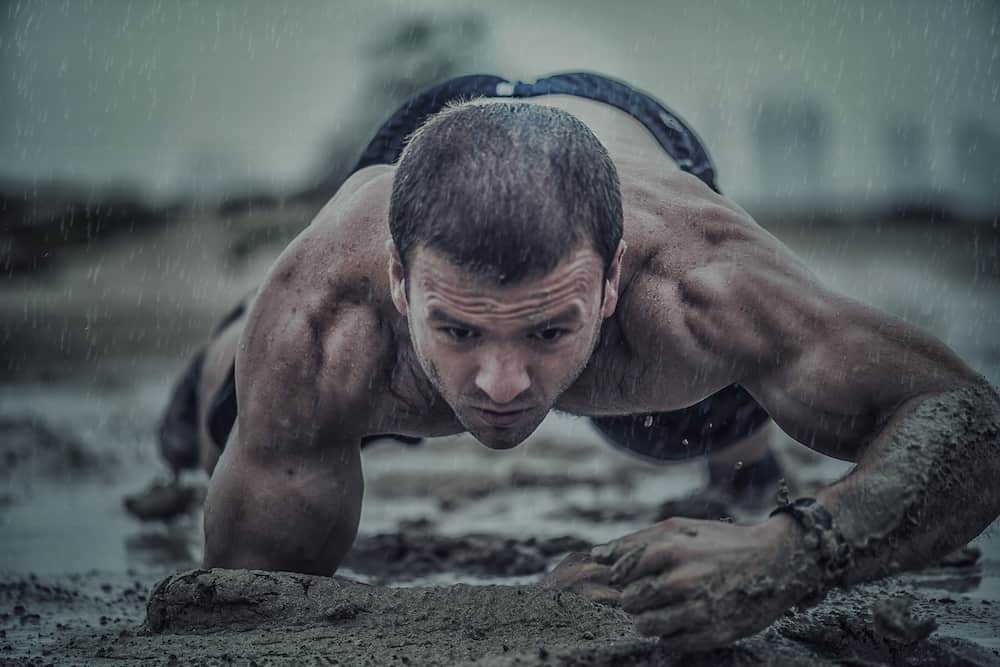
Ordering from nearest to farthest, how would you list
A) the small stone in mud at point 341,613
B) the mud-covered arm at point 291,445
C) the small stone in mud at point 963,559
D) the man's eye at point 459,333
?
the man's eye at point 459,333 < the small stone in mud at point 341,613 < the mud-covered arm at point 291,445 < the small stone in mud at point 963,559

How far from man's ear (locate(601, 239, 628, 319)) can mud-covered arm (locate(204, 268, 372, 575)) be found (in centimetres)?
60

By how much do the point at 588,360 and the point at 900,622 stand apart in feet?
2.86

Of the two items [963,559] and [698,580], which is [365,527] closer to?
[963,559]

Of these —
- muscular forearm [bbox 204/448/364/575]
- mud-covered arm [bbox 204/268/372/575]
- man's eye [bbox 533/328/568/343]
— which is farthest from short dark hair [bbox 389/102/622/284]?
muscular forearm [bbox 204/448/364/575]

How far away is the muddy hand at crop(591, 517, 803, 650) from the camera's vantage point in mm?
2135

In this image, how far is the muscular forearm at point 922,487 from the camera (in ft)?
7.70

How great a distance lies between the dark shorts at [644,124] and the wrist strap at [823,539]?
4.60 feet

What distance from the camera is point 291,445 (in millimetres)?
3006

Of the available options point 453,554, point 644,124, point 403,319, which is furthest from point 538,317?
point 453,554

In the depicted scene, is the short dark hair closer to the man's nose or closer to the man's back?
the man's nose

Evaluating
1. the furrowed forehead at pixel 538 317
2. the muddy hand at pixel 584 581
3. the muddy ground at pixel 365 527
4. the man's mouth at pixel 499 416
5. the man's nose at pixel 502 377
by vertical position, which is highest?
the furrowed forehead at pixel 538 317

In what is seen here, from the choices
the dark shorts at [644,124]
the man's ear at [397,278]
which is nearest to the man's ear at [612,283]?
the man's ear at [397,278]

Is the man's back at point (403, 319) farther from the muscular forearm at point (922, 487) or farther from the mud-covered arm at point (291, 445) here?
the muscular forearm at point (922, 487)

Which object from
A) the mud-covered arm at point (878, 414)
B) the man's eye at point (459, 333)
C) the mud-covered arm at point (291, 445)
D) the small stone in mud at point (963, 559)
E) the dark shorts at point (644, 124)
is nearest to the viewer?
the mud-covered arm at point (878, 414)
